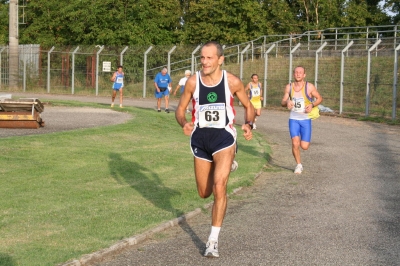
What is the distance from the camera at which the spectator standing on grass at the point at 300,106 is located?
1351 cm

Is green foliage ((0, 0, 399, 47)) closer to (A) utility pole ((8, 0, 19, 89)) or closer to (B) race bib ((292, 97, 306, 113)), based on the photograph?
(A) utility pole ((8, 0, 19, 89))

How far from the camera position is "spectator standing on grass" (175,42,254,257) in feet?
24.5

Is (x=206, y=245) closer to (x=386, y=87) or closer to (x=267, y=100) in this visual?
(x=386, y=87)

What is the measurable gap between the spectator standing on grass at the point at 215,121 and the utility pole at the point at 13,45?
40467mm

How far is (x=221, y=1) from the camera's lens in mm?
54375

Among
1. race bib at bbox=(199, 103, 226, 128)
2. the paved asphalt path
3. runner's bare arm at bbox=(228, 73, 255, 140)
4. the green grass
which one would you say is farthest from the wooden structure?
race bib at bbox=(199, 103, 226, 128)

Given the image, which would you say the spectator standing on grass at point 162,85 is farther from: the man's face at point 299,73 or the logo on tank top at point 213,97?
the logo on tank top at point 213,97

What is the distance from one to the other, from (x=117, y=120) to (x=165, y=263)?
16.5 m

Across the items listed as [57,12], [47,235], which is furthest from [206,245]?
[57,12]

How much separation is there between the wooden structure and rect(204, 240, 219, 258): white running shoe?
42.9ft

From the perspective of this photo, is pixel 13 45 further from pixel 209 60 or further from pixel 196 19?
pixel 209 60

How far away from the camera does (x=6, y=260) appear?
678cm

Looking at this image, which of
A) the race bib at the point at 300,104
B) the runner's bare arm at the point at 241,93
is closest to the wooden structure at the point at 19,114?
the race bib at the point at 300,104

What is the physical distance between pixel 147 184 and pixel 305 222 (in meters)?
3.34
